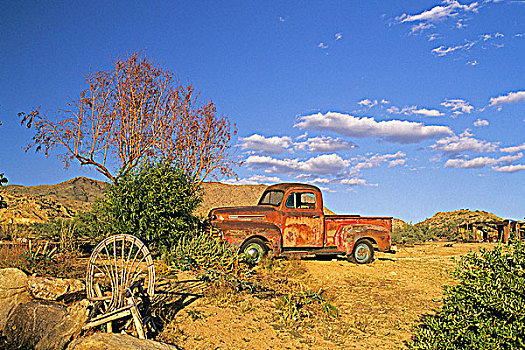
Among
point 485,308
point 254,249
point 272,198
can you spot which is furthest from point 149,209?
point 485,308

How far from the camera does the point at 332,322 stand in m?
7.72

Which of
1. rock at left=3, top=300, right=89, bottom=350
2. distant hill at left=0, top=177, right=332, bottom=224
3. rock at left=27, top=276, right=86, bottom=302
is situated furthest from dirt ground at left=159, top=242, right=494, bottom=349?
distant hill at left=0, top=177, right=332, bottom=224

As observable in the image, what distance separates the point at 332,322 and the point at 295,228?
5004mm

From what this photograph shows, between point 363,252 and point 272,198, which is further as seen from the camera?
point 363,252

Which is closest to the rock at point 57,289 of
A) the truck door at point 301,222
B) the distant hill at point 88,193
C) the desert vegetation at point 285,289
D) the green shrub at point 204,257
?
the desert vegetation at point 285,289

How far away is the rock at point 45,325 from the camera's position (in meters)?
6.37

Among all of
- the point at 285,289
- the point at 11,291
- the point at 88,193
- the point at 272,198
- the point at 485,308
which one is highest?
the point at 88,193

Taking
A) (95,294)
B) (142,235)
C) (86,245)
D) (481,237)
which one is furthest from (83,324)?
(481,237)

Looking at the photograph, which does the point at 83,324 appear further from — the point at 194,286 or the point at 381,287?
the point at 381,287

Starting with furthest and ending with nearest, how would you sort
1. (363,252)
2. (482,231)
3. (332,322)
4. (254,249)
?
(482,231), (363,252), (254,249), (332,322)

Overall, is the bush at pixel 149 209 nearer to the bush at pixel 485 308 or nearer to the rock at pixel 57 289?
the rock at pixel 57 289

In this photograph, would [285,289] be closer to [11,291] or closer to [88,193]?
[11,291]

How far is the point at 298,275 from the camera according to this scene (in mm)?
11008

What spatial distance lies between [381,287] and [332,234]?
107 inches
